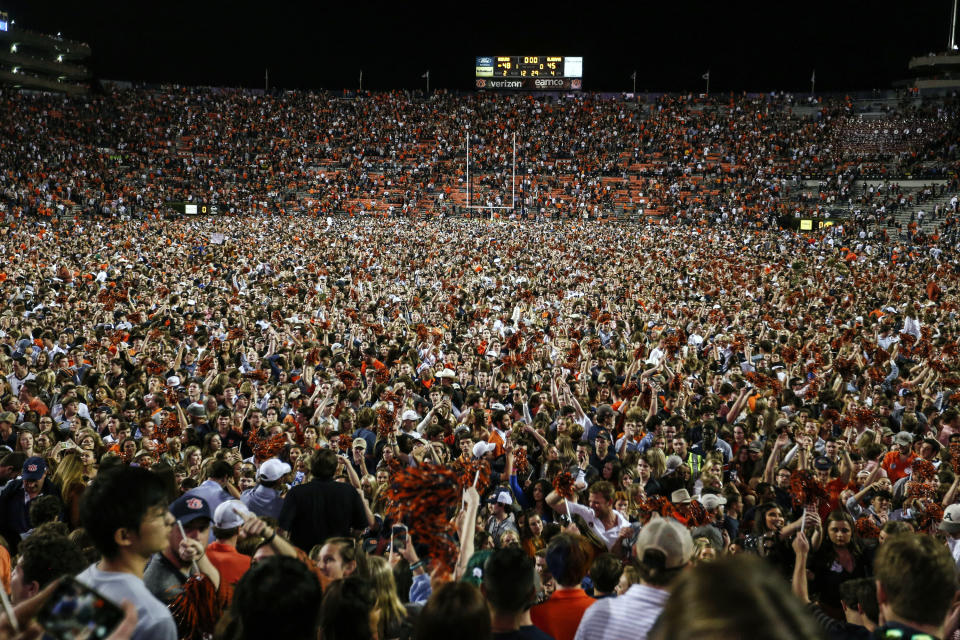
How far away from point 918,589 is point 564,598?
1396 millimetres

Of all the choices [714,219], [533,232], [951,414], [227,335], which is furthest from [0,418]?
[714,219]

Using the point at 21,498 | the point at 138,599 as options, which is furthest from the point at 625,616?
the point at 21,498

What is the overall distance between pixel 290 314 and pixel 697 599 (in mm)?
13400

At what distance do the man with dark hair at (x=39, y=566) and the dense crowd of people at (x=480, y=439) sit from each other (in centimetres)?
1

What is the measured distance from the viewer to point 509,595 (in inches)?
106

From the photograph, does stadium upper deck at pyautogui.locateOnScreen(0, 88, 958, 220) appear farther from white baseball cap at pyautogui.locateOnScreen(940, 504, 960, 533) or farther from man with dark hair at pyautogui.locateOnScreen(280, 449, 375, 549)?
man with dark hair at pyautogui.locateOnScreen(280, 449, 375, 549)

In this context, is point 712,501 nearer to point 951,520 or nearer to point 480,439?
point 951,520

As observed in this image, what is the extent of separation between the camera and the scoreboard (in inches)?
2382

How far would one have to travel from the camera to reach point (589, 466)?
6.71 metres

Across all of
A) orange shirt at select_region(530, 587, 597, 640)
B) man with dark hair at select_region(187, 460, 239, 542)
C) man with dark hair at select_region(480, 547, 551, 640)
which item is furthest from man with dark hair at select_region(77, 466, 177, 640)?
man with dark hair at select_region(187, 460, 239, 542)

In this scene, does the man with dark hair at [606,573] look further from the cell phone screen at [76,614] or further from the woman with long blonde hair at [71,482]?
the woman with long blonde hair at [71,482]

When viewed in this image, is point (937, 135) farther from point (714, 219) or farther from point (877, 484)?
point (877, 484)

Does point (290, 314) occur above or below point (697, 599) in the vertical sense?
below

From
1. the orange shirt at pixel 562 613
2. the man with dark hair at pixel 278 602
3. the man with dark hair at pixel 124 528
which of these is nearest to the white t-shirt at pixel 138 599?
the man with dark hair at pixel 124 528
